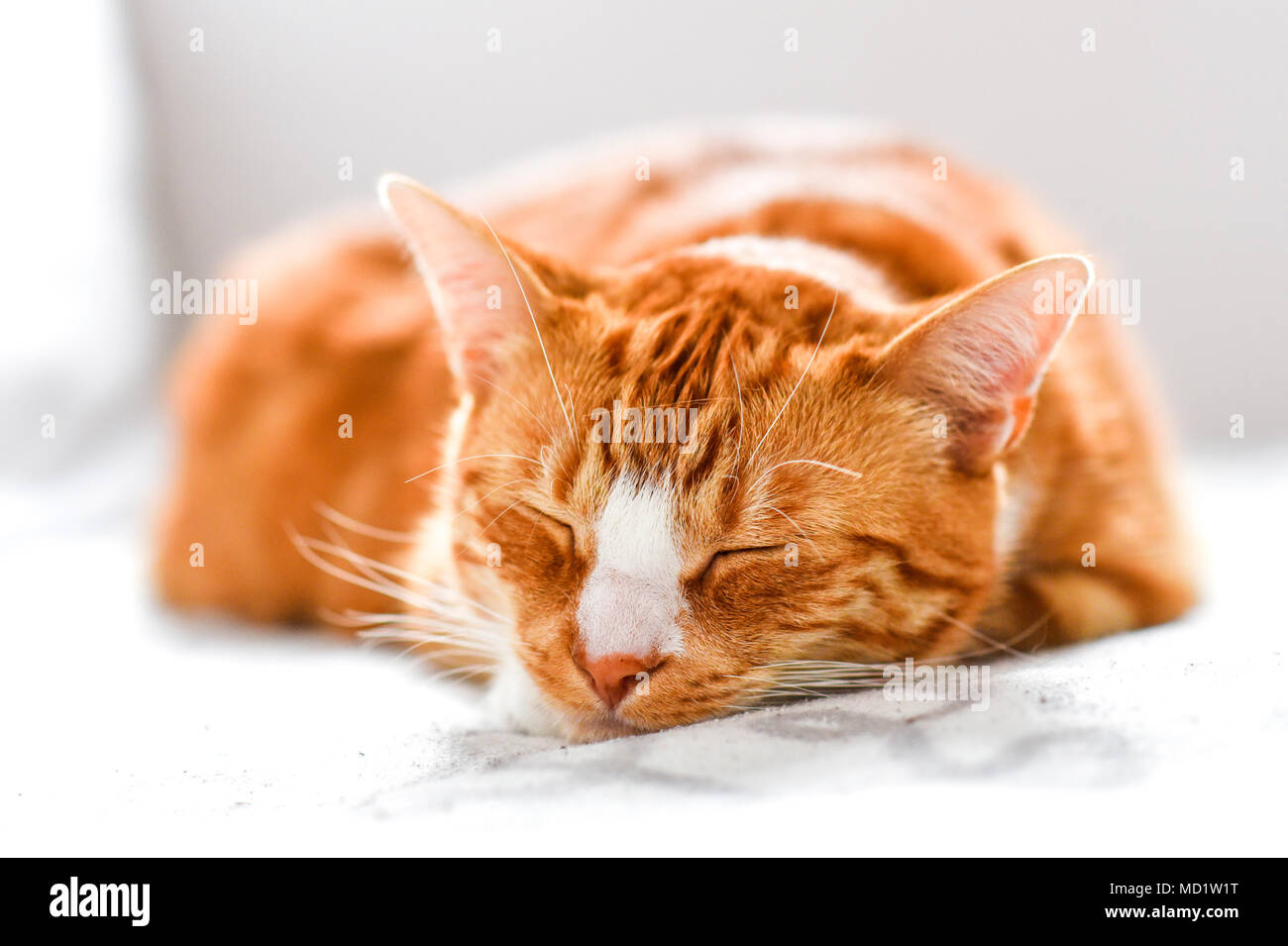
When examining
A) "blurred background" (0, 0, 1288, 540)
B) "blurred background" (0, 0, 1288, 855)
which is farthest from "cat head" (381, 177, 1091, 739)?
"blurred background" (0, 0, 1288, 540)

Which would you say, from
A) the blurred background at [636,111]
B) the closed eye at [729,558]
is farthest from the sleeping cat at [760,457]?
the blurred background at [636,111]

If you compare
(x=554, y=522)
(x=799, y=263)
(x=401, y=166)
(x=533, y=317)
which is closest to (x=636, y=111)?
(x=401, y=166)

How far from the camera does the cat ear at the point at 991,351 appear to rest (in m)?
1.13

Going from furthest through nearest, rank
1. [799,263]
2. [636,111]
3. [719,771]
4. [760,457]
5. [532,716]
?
[636,111] → [799,263] → [532,716] → [760,457] → [719,771]

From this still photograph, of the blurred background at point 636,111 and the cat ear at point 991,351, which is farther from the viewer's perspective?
the blurred background at point 636,111

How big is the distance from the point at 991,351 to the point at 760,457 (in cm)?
27

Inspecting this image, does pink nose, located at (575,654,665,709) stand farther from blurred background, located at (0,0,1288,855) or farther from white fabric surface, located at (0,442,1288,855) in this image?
blurred background, located at (0,0,1288,855)

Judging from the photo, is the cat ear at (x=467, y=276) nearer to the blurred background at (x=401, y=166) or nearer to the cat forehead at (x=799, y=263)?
the cat forehead at (x=799, y=263)

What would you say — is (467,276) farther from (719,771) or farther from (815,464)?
(719,771)

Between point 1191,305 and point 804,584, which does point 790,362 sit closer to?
point 804,584

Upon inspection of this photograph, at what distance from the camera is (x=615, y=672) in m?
1.16

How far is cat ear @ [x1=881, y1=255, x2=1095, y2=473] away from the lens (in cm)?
113

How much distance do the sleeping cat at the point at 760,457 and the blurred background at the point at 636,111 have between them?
1.51 metres

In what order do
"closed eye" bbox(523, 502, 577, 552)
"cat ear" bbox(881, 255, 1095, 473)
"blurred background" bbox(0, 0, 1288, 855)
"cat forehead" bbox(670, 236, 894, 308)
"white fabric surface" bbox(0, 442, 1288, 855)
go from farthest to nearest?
"blurred background" bbox(0, 0, 1288, 855) → "cat forehead" bbox(670, 236, 894, 308) → "closed eye" bbox(523, 502, 577, 552) → "cat ear" bbox(881, 255, 1095, 473) → "white fabric surface" bbox(0, 442, 1288, 855)
